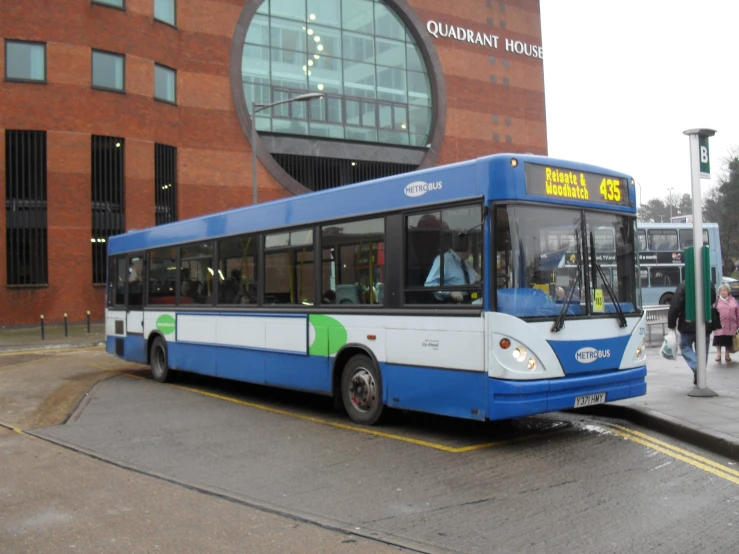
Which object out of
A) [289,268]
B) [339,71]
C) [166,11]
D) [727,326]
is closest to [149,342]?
[289,268]

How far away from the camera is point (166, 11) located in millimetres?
36062

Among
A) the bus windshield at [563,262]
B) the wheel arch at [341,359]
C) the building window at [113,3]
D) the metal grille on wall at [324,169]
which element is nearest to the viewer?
the bus windshield at [563,262]

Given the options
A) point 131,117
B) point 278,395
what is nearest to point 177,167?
point 131,117

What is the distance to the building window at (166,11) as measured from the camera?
35562 millimetres

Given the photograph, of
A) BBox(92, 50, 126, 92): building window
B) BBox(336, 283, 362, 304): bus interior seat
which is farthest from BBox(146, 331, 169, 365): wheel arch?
BBox(92, 50, 126, 92): building window

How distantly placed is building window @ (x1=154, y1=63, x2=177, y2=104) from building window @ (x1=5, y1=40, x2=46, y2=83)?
510 centimetres

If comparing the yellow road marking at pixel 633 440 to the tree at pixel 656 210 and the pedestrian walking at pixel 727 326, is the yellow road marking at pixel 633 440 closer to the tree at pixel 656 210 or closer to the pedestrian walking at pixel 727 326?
the pedestrian walking at pixel 727 326

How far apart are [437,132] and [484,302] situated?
3880cm

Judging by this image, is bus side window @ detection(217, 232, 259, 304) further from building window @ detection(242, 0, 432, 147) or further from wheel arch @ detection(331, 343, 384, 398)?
building window @ detection(242, 0, 432, 147)

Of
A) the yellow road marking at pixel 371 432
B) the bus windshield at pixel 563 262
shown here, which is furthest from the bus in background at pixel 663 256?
the bus windshield at pixel 563 262

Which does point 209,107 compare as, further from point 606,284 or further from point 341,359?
point 606,284

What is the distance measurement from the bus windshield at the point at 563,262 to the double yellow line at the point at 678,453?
4.42 feet

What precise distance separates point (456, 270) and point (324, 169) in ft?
112

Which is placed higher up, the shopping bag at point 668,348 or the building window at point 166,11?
the building window at point 166,11
